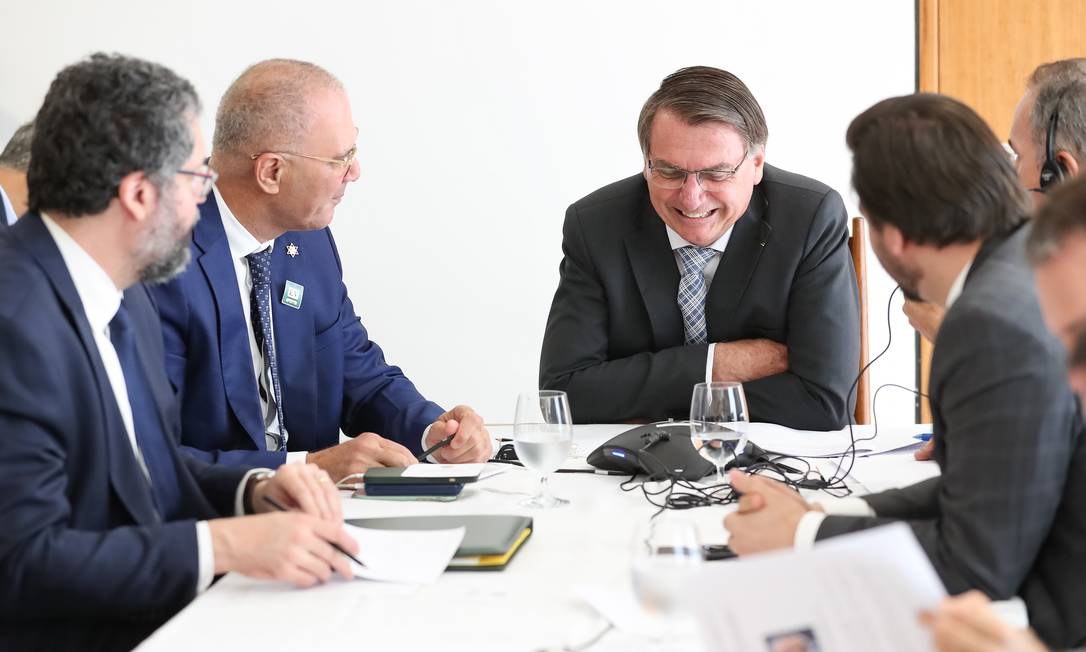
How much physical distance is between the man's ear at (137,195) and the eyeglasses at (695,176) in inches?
56.5

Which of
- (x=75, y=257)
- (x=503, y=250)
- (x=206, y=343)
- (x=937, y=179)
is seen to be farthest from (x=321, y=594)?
Answer: (x=503, y=250)

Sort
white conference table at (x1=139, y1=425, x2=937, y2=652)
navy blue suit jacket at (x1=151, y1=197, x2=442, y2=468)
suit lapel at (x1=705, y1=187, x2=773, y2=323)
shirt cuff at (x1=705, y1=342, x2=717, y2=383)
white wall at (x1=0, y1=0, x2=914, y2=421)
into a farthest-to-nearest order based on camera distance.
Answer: white wall at (x1=0, y1=0, x2=914, y2=421) → suit lapel at (x1=705, y1=187, x2=773, y2=323) → shirt cuff at (x1=705, y1=342, x2=717, y2=383) → navy blue suit jacket at (x1=151, y1=197, x2=442, y2=468) → white conference table at (x1=139, y1=425, x2=937, y2=652)

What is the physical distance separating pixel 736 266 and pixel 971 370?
1558 mm

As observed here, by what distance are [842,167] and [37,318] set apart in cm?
339

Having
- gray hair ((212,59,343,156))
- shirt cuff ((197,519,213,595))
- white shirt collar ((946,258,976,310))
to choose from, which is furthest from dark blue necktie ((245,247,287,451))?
white shirt collar ((946,258,976,310))

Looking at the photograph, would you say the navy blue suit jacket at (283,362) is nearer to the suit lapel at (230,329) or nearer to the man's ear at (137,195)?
the suit lapel at (230,329)

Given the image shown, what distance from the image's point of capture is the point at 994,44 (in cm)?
438

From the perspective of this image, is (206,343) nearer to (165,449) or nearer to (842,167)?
(165,449)

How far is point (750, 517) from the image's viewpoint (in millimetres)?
1428

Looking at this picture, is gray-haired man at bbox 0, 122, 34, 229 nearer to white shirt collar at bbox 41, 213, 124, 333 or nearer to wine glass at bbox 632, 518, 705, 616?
white shirt collar at bbox 41, 213, 124, 333

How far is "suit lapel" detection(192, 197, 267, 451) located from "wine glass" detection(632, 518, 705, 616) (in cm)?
152

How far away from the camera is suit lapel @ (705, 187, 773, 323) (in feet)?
9.18

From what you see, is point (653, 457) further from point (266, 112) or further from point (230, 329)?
point (266, 112)

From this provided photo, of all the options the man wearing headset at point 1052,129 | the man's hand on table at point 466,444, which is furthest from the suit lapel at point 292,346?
the man wearing headset at point 1052,129
